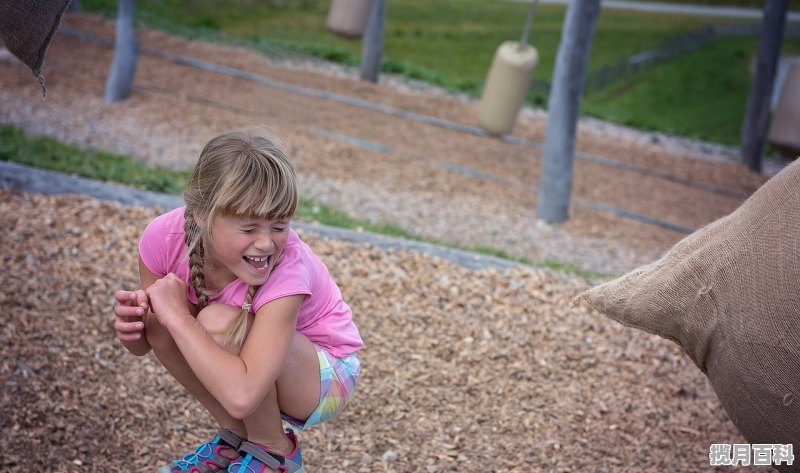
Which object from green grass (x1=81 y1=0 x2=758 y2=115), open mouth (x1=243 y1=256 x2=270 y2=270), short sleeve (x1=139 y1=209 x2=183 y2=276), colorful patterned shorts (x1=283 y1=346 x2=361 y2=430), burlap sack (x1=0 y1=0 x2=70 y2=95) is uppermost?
burlap sack (x1=0 y1=0 x2=70 y2=95)

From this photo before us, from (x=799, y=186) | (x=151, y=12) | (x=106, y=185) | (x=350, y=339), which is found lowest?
(x=151, y=12)

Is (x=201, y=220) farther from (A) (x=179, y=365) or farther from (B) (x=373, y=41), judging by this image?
(B) (x=373, y=41)

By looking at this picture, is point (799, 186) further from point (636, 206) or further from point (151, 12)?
point (151, 12)

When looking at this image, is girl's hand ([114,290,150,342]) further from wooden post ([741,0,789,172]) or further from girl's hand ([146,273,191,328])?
wooden post ([741,0,789,172])

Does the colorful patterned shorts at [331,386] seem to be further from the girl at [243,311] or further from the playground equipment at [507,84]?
the playground equipment at [507,84]

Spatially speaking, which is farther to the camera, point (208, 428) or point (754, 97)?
point (754, 97)

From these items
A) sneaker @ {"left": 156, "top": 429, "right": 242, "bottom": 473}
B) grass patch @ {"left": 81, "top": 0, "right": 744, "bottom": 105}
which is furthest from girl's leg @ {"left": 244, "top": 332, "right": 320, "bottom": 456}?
grass patch @ {"left": 81, "top": 0, "right": 744, "bottom": 105}

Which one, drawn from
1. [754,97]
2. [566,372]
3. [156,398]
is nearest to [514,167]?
[754,97]

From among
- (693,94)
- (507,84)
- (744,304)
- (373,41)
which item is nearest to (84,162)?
(507,84)

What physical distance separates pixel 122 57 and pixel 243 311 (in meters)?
7.47

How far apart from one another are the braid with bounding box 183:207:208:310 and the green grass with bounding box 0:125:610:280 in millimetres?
2704

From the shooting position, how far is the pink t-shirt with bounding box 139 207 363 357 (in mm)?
2311

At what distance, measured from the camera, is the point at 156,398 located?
11.1 feet

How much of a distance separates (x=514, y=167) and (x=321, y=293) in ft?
22.5
